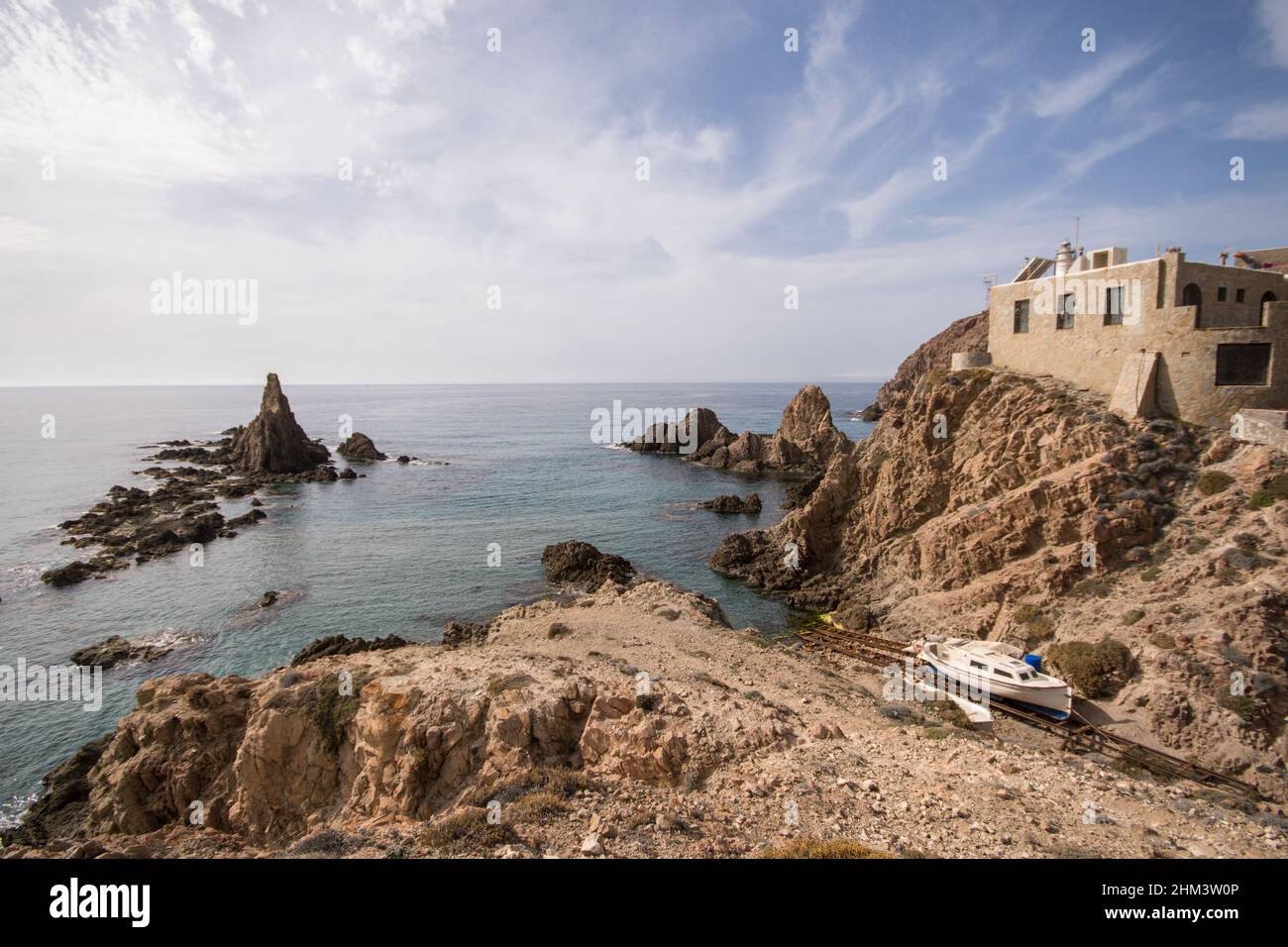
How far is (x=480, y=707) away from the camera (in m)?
15.9

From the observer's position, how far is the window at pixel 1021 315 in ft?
114

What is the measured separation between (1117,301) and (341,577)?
152 feet

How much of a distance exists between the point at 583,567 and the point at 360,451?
65479 mm

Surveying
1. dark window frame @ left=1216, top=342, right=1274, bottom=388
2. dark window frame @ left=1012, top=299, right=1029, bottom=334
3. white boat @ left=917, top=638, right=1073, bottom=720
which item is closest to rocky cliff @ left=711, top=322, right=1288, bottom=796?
white boat @ left=917, top=638, right=1073, bottom=720

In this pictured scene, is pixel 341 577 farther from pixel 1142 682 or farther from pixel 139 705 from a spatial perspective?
pixel 1142 682

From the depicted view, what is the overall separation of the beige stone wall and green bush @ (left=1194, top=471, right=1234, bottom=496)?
134 inches

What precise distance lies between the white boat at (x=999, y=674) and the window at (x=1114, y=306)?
17862 mm

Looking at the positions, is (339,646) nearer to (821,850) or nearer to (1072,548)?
Answer: (821,850)

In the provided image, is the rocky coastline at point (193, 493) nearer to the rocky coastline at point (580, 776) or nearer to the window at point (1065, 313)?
the rocky coastline at point (580, 776)

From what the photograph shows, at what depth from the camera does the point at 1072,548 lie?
2573 cm

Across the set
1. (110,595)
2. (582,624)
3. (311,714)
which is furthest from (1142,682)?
(110,595)

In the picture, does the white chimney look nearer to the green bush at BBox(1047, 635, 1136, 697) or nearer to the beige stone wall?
the beige stone wall

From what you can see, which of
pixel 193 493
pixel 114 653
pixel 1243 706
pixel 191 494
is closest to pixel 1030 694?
pixel 1243 706

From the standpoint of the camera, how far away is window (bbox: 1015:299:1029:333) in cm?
3466
